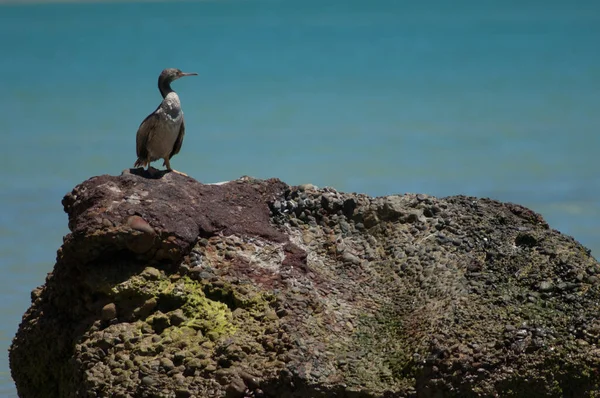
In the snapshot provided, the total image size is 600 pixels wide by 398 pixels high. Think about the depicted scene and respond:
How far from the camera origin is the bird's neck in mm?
14688

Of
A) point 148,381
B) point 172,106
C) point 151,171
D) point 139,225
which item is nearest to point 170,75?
point 172,106

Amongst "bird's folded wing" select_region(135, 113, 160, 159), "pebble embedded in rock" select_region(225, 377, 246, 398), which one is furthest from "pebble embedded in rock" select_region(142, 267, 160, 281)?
"bird's folded wing" select_region(135, 113, 160, 159)

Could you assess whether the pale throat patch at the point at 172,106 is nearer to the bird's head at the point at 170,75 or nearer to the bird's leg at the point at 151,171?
the bird's head at the point at 170,75

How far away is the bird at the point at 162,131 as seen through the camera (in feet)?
46.9

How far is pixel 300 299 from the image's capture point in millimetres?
12320

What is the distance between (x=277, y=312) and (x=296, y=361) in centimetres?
80

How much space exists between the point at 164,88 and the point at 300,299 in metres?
4.32

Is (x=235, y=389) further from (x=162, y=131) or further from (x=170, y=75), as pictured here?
(x=170, y=75)

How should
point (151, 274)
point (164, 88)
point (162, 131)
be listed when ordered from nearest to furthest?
point (151, 274)
point (162, 131)
point (164, 88)

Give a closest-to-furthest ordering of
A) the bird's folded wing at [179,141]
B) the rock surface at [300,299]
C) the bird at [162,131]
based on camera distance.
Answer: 1. the rock surface at [300,299]
2. the bird at [162,131]
3. the bird's folded wing at [179,141]

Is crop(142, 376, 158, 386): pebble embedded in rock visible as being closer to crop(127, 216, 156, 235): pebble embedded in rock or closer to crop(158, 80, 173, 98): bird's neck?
crop(127, 216, 156, 235): pebble embedded in rock

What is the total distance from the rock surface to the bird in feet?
3.13

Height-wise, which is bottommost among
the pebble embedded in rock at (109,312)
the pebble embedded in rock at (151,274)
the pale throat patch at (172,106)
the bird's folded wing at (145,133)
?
the pebble embedded in rock at (109,312)

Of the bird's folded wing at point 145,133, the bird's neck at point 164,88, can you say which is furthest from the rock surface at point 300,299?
the bird's neck at point 164,88
